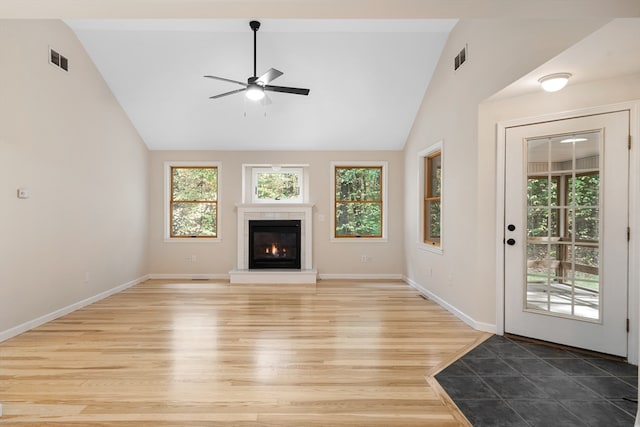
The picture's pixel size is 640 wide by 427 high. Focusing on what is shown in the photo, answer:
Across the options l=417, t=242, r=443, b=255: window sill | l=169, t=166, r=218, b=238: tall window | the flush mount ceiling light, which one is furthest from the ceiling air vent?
l=417, t=242, r=443, b=255: window sill

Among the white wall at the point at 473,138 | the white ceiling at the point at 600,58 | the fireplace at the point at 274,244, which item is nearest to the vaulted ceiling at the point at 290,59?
the white ceiling at the point at 600,58

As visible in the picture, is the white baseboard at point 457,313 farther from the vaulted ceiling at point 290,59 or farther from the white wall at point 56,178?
the white wall at point 56,178

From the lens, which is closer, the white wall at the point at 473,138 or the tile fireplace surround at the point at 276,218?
the white wall at the point at 473,138

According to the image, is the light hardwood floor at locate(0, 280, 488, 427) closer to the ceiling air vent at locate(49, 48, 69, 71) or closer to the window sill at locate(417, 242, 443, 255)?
the window sill at locate(417, 242, 443, 255)

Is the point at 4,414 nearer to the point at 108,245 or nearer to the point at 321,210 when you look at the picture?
the point at 108,245

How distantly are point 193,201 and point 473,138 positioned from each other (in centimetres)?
501

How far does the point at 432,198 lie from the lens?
16.9 ft

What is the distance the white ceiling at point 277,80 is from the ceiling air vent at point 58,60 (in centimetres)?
45

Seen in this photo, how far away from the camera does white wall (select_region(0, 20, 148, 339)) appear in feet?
11.2

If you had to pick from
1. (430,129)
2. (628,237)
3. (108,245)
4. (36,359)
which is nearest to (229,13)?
(36,359)

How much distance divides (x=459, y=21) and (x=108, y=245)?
5.56 metres

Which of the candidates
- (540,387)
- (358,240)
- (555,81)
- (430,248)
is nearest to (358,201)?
(358,240)

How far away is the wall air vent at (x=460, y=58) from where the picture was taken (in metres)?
3.90

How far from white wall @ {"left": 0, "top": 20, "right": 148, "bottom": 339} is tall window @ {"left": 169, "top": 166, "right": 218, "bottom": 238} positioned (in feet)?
3.40
